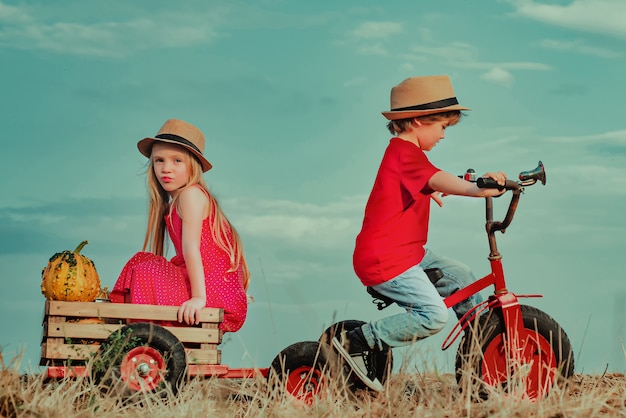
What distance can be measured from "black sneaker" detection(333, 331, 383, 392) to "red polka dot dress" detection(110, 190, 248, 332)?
2.75 feet

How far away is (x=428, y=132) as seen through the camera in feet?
19.7

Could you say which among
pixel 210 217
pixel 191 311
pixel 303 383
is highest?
pixel 210 217

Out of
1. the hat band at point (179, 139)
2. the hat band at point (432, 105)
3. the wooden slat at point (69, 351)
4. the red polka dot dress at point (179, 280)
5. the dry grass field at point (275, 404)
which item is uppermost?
the hat band at point (432, 105)

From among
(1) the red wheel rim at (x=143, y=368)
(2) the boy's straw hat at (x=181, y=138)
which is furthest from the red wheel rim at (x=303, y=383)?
(2) the boy's straw hat at (x=181, y=138)

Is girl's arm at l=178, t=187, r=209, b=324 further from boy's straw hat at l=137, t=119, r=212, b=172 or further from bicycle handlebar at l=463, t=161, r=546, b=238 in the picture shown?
bicycle handlebar at l=463, t=161, r=546, b=238

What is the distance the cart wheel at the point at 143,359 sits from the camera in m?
5.88

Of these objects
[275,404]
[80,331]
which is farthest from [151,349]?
[275,404]

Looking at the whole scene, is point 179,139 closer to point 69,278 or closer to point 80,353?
point 69,278

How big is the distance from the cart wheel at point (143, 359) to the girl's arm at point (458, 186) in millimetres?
2046

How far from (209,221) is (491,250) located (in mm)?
2010

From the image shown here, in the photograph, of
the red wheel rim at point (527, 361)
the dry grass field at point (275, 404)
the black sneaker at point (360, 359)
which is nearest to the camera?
the dry grass field at point (275, 404)

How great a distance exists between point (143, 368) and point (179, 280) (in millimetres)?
682

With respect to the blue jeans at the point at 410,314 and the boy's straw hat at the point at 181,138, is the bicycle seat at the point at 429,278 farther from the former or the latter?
the boy's straw hat at the point at 181,138

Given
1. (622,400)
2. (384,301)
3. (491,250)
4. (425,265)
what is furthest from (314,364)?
(622,400)
